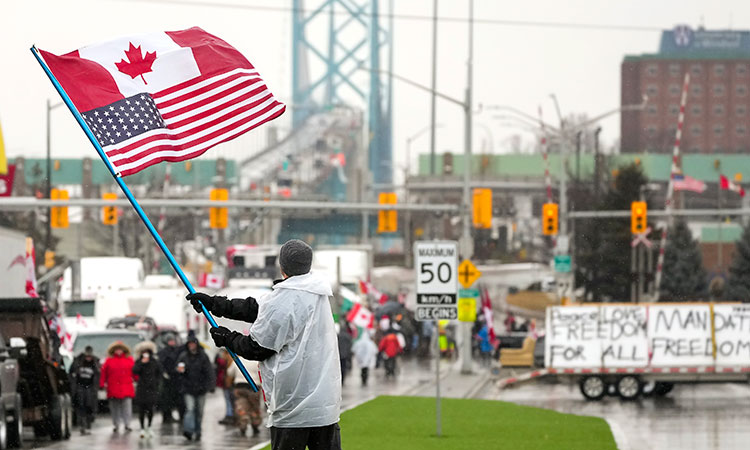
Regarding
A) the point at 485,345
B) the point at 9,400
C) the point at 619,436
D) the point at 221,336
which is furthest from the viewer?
the point at 485,345

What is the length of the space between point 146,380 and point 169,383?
2.03m

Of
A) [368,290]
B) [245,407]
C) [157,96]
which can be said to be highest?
[157,96]

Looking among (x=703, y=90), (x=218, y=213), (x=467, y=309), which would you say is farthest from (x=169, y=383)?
(x=703, y=90)

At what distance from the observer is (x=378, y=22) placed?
179 m

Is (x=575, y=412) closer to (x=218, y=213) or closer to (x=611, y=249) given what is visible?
(x=218, y=213)

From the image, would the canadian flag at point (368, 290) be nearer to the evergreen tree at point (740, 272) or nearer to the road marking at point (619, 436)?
the evergreen tree at point (740, 272)

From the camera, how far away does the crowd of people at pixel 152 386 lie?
21.8 meters

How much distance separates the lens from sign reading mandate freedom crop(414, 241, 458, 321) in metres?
19.4

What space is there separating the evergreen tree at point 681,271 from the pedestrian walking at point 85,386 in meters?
54.3

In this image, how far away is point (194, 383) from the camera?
22.0 meters

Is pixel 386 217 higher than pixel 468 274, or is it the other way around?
pixel 386 217

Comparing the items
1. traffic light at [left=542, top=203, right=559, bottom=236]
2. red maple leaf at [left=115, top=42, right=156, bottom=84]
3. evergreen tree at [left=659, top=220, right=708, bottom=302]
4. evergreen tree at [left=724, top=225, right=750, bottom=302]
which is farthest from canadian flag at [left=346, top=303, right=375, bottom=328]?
evergreen tree at [left=659, top=220, right=708, bottom=302]

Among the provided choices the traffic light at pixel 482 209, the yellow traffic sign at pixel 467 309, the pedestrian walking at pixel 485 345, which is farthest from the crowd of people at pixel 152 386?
the pedestrian walking at pixel 485 345

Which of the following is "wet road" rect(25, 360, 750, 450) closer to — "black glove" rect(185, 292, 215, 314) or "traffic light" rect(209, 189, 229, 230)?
"traffic light" rect(209, 189, 229, 230)
